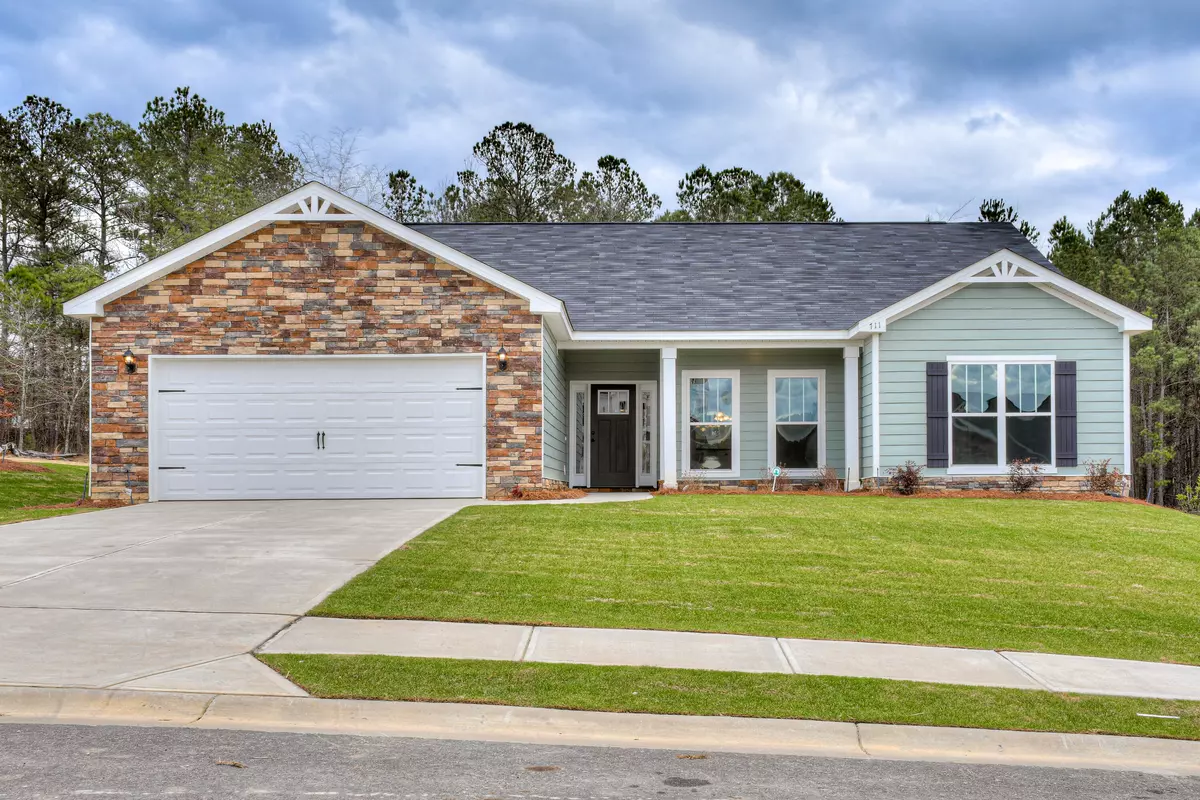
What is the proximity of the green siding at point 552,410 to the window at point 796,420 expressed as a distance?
12.2 ft

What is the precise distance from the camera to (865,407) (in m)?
17.2

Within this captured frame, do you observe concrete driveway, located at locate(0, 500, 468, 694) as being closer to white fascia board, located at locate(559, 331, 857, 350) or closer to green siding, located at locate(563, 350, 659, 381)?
white fascia board, located at locate(559, 331, 857, 350)

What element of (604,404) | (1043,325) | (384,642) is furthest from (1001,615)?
(604,404)

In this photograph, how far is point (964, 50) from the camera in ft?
70.7

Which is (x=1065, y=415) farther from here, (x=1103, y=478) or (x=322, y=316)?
(x=322, y=316)

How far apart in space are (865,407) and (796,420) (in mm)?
1524

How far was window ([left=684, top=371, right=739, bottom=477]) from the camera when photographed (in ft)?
60.3

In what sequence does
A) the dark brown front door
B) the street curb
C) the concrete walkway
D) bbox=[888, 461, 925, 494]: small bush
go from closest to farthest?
the street curb < the concrete walkway < bbox=[888, 461, 925, 494]: small bush < the dark brown front door

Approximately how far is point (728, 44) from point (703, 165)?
18.0m

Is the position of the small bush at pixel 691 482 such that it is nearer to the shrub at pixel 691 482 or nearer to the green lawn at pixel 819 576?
the shrub at pixel 691 482

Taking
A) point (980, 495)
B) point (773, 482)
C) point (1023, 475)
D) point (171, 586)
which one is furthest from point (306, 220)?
point (1023, 475)

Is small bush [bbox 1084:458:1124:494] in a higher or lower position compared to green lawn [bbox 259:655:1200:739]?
higher

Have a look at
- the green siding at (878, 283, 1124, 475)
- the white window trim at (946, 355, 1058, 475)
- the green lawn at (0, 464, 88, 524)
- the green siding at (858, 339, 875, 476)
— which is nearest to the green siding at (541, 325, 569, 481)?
the green siding at (858, 339, 875, 476)

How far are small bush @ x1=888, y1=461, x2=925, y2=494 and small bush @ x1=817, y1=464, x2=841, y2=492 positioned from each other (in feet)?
3.74
